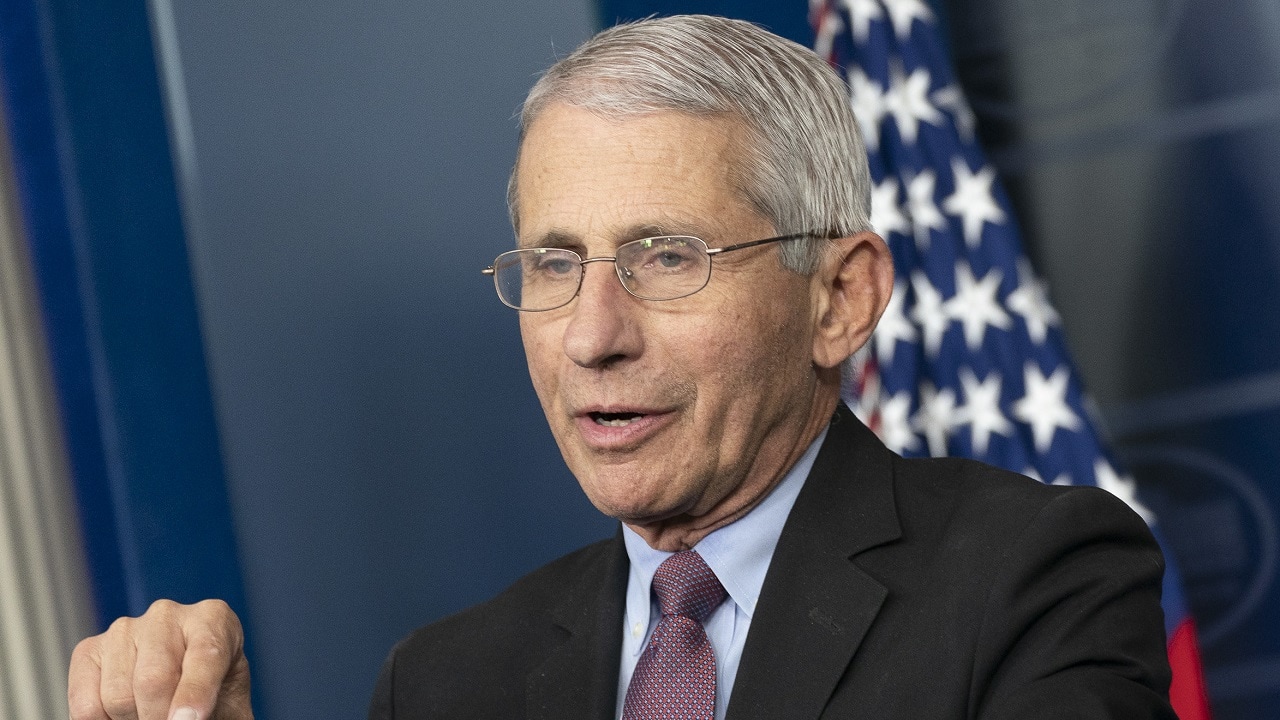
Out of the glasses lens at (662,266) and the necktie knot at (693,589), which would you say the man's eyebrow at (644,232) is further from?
the necktie knot at (693,589)

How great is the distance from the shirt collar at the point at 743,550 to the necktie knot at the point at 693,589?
0.04 feet

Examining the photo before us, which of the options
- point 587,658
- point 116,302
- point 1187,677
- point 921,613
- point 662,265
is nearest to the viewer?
point 921,613

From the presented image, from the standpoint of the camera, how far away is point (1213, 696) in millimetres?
3639

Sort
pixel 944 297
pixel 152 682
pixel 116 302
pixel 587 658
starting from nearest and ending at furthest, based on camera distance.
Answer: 1. pixel 152 682
2. pixel 587 658
3. pixel 116 302
4. pixel 944 297

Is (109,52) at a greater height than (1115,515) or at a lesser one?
greater

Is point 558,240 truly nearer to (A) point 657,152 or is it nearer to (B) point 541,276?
(B) point 541,276

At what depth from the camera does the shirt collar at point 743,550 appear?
188cm

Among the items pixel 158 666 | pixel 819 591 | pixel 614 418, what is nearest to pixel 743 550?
pixel 819 591

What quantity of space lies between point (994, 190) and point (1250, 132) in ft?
2.66

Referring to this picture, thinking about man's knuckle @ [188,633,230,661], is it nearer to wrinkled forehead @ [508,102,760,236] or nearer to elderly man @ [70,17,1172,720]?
elderly man @ [70,17,1172,720]

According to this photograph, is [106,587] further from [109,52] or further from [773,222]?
[773,222]

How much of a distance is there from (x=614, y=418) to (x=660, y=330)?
141 mm

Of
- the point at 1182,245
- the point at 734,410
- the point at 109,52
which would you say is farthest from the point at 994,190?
the point at 109,52

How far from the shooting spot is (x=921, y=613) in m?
1.72
